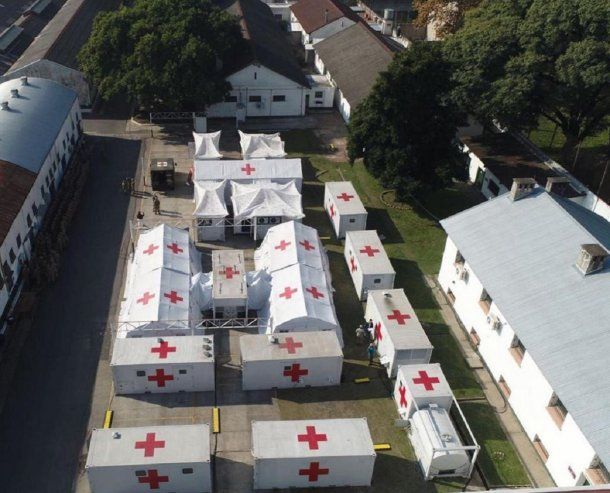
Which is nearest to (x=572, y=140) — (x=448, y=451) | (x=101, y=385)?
(x=448, y=451)

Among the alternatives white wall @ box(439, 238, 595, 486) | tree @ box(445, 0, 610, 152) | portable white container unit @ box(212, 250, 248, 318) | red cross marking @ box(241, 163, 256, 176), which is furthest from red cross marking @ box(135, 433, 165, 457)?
tree @ box(445, 0, 610, 152)

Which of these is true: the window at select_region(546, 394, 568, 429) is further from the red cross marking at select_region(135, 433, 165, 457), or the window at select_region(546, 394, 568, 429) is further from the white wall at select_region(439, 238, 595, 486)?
the red cross marking at select_region(135, 433, 165, 457)

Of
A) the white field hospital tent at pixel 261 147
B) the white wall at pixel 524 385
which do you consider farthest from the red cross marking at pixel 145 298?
the white field hospital tent at pixel 261 147

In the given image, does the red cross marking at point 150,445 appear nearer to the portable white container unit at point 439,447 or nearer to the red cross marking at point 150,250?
the portable white container unit at point 439,447

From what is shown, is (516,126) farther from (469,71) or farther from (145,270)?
(145,270)

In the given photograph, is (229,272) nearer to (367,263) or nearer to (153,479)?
(367,263)

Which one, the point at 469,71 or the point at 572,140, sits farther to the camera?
the point at 572,140
